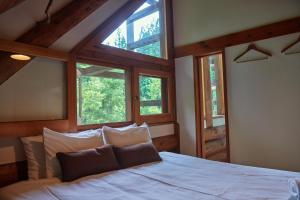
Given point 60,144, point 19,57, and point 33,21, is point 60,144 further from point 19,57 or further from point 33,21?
point 33,21

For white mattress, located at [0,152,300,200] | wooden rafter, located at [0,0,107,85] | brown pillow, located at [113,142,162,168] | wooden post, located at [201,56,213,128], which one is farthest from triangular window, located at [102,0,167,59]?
white mattress, located at [0,152,300,200]

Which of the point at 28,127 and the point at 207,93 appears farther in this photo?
the point at 207,93

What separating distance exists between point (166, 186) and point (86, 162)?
730 millimetres

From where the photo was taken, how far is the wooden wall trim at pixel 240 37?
2844mm

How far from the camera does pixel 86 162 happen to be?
79.3 inches

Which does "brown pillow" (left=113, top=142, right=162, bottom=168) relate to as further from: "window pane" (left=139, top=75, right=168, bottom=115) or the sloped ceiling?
the sloped ceiling

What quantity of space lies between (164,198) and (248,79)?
2240 mm

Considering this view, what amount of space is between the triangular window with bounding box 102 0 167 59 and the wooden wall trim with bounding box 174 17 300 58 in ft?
1.24

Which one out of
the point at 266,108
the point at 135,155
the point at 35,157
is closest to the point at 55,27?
the point at 35,157

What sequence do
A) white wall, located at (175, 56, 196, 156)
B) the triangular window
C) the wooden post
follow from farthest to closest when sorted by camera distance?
the wooden post
white wall, located at (175, 56, 196, 156)
the triangular window

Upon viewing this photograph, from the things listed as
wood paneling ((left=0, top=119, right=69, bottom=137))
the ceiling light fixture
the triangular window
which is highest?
the triangular window

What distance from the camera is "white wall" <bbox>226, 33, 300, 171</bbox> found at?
9.22 feet

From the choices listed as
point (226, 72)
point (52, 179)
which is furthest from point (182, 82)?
point (52, 179)

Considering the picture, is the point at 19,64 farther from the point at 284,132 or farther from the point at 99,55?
the point at 284,132
